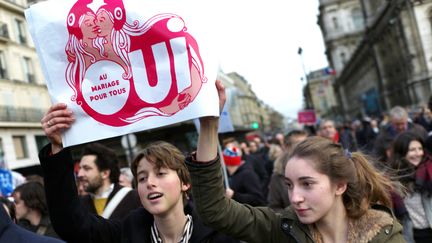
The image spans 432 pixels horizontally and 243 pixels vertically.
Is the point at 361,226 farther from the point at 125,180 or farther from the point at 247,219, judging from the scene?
the point at 125,180

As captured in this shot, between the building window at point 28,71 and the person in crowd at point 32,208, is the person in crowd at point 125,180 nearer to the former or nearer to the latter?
the person in crowd at point 32,208

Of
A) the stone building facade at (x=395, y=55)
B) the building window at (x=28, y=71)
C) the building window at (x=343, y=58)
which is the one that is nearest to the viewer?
the building window at (x=28, y=71)

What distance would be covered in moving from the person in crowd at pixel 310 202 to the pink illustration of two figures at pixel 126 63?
0.24 metres

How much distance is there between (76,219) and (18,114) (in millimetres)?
32202

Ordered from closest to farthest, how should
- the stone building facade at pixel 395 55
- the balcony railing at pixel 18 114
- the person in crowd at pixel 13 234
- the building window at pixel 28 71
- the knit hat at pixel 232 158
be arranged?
the person in crowd at pixel 13 234 → the knit hat at pixel 232 158 → the balcony railing at pixel 18 114 → the building window at pixel 28 71 → the stone building facade at pixel 395 55

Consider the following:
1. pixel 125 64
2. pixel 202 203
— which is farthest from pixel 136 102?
pixel 202 203

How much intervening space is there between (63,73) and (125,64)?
327 millimetres

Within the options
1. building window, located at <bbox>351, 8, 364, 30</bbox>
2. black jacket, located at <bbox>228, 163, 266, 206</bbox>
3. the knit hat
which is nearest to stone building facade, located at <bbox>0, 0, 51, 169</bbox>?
the knit hat

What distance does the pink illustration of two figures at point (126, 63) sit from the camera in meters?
2.44

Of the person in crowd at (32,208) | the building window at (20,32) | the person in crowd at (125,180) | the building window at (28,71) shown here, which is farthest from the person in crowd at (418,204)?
the building window at (20,32)

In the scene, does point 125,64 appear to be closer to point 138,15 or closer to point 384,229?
point 138,15

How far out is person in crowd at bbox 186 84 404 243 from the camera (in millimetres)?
2490

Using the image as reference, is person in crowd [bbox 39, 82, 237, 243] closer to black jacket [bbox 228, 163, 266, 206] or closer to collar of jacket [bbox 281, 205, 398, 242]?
collar of jacket [bbox 281, 205, 398, 242]

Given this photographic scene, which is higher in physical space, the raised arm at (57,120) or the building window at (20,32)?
the building window at (20,32)
